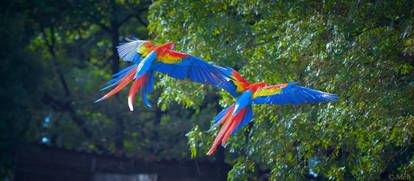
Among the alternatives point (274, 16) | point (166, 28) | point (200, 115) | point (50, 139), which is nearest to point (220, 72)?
point (274, 16)

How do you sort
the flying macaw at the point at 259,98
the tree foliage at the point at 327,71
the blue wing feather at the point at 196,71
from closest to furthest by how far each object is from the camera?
the flying macaw at the point at 259,98, the blue wing feather at the point at 196,71, the tree foliage at the point at 327,71

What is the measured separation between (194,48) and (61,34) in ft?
14.7

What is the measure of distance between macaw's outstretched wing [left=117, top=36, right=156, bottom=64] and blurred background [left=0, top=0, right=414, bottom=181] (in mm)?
1658

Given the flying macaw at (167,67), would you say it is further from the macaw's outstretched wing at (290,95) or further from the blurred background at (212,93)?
the blurred background at (212,93)

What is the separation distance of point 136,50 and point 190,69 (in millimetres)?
408

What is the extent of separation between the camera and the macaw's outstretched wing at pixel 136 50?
2871 millimetres

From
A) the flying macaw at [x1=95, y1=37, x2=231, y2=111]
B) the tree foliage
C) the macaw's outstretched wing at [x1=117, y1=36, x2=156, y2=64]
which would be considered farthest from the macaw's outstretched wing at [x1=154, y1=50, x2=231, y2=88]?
the tree foliage

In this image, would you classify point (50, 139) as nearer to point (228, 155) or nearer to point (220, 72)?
point (228, 155)

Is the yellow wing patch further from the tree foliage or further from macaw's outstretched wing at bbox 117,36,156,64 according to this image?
the tree foliage

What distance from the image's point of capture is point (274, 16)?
461cm

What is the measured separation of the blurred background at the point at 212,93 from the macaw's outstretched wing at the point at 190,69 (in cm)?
147

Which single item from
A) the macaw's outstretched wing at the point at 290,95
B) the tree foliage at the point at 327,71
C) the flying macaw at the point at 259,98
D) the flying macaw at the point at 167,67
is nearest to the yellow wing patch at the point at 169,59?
the flying macaw at the point at 167,67

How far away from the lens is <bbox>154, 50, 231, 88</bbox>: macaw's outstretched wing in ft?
9.30

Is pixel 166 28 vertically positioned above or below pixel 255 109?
above
